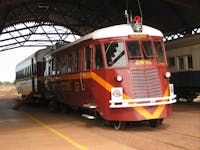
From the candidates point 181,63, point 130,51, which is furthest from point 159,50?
point 181,63

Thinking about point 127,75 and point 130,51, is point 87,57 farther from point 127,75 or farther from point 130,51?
point 127,75

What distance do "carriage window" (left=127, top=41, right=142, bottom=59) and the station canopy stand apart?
28.5 feet

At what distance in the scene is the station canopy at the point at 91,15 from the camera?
1149 inches

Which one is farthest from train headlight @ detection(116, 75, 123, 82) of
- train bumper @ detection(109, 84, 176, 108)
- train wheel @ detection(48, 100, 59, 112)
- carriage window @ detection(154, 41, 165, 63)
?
train wheel @ detection(48, 100, 59, 112)

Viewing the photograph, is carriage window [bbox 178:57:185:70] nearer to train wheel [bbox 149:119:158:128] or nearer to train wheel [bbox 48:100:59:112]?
train wheel [bbox 48:100:59:112]

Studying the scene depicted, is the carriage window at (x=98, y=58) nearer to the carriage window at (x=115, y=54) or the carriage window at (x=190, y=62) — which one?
the carriage window at (x=115, y=54)

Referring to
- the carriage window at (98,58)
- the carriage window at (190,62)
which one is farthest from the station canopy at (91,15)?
the carriage window at (98,58)

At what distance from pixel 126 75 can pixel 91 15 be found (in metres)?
26.7

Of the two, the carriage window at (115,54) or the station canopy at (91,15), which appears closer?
the carriage window at (115,54)

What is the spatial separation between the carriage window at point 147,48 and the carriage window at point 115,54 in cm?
73

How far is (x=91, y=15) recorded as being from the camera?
124 feet

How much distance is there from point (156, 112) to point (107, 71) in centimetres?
203

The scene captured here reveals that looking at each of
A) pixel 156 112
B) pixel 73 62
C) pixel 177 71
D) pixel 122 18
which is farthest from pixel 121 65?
pixel 122 18

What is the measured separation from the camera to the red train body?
1174cm
